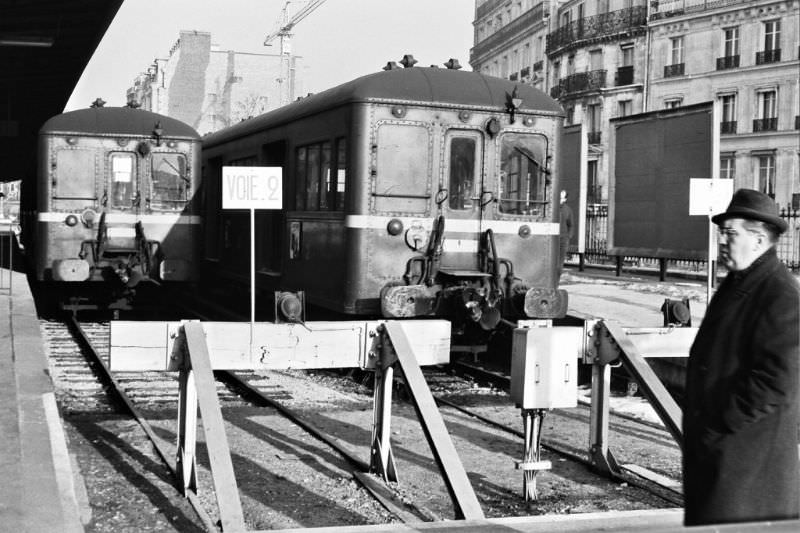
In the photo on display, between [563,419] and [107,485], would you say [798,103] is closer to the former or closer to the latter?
[563,419]

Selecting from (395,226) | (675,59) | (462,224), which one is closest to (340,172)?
(395,226)

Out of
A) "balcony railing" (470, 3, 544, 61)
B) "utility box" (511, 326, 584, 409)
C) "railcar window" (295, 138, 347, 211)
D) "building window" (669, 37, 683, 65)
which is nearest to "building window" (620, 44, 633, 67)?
"building window" (669, 37, 683, 65)

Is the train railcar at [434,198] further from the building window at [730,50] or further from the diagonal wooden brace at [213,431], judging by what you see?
the building window at [730,50]

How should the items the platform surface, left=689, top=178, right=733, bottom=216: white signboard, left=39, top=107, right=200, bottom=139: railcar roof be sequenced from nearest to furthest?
the platform surface
left=689, top=178, right=733, bottom=216: white signboard
left=39, top=107, right=200, bottom=139: railcar roof

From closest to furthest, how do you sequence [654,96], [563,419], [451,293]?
[563,419] < [451,293] < [654,96]

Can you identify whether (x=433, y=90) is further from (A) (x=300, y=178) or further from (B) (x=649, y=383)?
(B) (x=649, y=383)

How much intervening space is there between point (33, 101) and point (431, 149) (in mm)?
19686

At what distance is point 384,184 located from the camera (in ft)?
35.9

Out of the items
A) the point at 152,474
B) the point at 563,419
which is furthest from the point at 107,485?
the point at 563,419

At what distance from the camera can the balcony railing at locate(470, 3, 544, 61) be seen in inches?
2127

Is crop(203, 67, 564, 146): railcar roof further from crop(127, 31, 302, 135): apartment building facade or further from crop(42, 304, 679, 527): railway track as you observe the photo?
crop(127, 31, 302, 135): apartment building facade

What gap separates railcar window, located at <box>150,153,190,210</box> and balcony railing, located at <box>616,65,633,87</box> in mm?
35226

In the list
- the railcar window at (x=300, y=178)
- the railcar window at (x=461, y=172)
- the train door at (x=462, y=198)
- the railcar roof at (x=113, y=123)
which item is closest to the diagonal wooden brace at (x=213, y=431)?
the train door at (x=462, y=198)

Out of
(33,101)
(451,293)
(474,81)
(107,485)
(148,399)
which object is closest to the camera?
(107,485)
